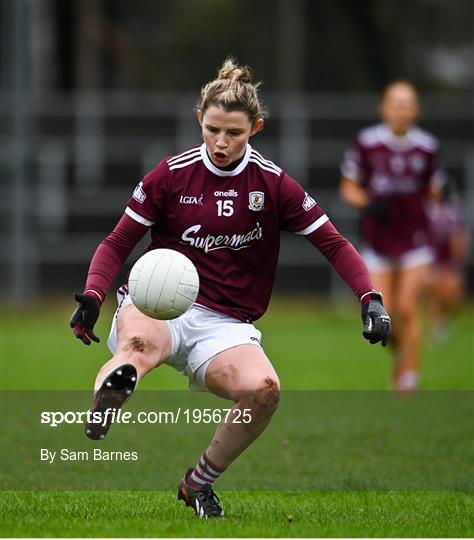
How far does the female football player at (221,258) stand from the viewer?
5.32 meters

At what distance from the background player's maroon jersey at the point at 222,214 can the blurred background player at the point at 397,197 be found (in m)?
4.49

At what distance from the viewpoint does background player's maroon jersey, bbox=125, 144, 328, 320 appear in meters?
5.60

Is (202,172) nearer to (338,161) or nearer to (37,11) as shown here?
(338,161)

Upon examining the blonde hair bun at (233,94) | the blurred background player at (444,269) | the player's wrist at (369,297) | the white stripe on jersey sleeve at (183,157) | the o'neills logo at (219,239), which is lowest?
the blurred background player at (444,269)

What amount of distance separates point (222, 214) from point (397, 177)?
491 cm

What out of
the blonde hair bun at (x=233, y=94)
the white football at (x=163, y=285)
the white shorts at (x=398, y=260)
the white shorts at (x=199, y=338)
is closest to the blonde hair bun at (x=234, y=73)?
the blonde hair bun at (x=233, y=94)

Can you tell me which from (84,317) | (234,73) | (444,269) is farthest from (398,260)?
(444,269)

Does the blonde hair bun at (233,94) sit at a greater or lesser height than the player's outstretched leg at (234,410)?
greater

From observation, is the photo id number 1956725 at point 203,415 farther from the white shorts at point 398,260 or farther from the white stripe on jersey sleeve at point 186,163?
the white shorts at point 398,260

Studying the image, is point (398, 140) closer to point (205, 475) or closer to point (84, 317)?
point (205, 475)

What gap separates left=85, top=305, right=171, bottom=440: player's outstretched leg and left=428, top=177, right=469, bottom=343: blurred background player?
10.1m

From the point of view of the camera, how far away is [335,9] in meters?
24.6

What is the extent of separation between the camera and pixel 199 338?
5543 millimetres

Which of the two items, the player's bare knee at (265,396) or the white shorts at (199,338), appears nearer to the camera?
the player's bare knee at (265,396)
